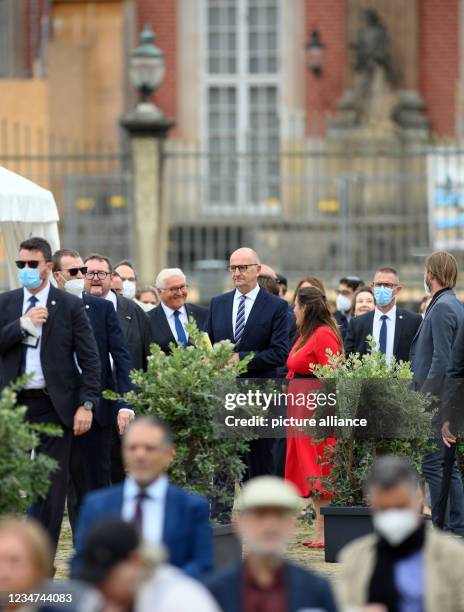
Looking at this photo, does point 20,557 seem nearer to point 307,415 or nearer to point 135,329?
point 307,415

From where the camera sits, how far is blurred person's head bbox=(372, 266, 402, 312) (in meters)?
13.6

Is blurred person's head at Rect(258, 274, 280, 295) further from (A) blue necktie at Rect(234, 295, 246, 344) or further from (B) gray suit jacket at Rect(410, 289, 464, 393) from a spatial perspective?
(B) gray suit jacket at Rect(410, 289, 464, 393)

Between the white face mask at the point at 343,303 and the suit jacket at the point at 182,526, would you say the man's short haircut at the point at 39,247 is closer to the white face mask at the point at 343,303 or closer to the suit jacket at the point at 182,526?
the suit jacket at the point at 182,526

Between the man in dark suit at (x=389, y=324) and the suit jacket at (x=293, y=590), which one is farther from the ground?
the man in dark suit at (x=389, y=324)

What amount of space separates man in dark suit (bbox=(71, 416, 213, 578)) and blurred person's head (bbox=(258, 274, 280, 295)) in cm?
679

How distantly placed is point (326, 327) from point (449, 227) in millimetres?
11737

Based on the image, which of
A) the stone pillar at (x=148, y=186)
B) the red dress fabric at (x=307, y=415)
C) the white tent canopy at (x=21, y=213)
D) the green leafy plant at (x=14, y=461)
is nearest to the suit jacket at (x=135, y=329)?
the red dress fabric at (x=307, y=415)

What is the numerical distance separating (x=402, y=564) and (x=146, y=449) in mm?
1211

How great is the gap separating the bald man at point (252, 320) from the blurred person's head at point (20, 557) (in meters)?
6.34

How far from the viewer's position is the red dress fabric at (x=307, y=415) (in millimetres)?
11812

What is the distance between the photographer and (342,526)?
11242 mm

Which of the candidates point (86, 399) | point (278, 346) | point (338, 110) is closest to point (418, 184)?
point (338, 110)

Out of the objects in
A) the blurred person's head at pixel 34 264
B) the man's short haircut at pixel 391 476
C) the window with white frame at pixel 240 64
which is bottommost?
the man's short haircut at pixel 391 476

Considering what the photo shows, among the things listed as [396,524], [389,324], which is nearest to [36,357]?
[396,524]
